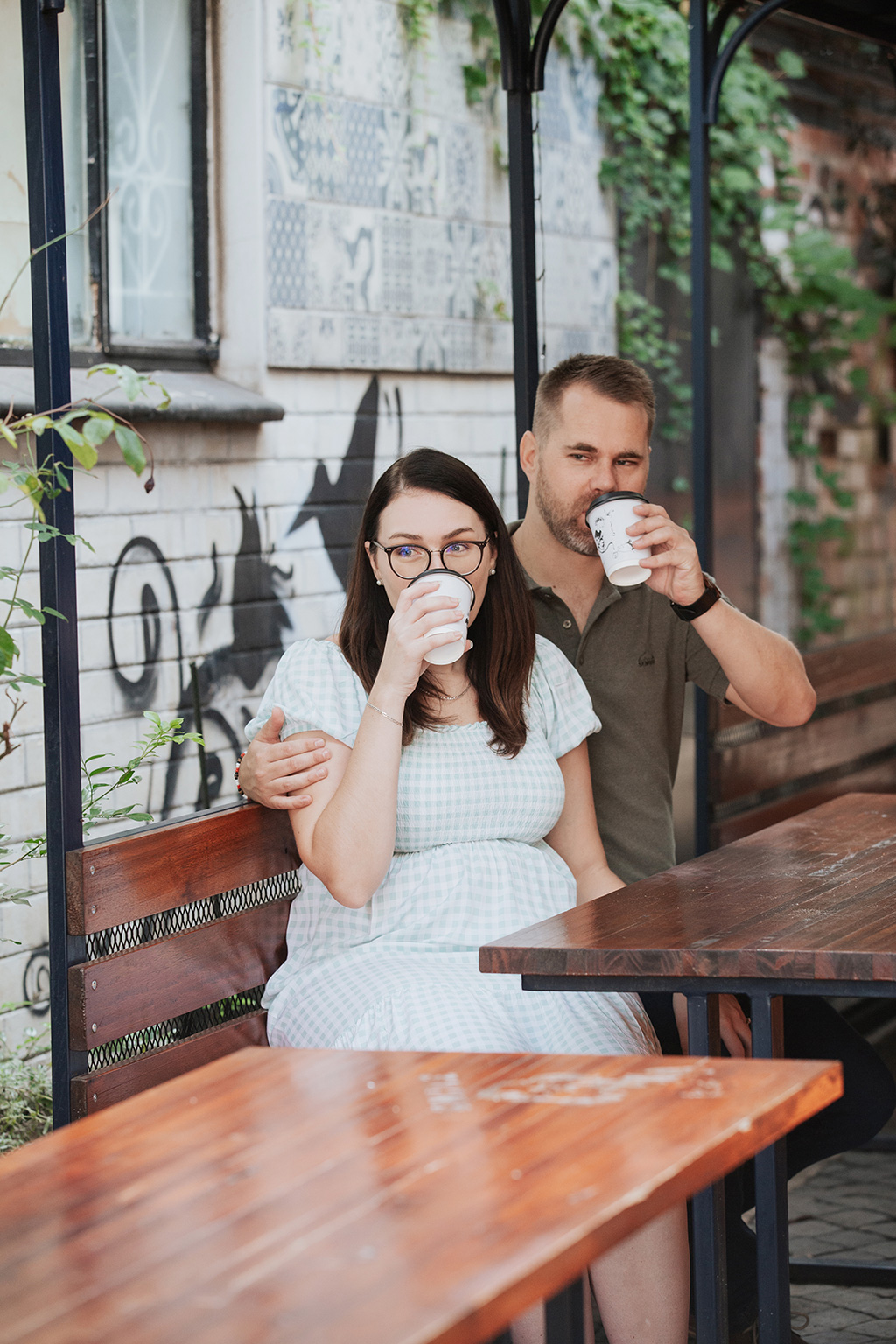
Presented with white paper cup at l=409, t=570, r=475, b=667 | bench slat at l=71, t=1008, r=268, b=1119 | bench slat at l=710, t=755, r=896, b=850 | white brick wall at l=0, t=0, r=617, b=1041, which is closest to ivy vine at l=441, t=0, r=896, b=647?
white brick wall at l=0, t=0, r=617, b=1041

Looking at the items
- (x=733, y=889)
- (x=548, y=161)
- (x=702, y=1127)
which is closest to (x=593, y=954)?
(x=733, y=889)

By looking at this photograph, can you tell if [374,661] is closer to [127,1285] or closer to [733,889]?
[733,889]

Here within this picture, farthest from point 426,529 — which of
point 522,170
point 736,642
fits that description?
point 522,170

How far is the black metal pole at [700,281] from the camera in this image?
3.58 metres

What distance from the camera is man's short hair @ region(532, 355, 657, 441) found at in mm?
2783

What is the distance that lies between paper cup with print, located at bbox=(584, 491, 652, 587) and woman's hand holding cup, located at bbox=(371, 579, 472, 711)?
0.35 meters

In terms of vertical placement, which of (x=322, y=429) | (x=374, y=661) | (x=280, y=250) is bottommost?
(x=374, y=661)

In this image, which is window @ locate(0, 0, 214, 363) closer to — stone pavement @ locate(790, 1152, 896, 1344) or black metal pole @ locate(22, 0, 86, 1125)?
black metal pole @ locate(22, 0, 86, 1125)

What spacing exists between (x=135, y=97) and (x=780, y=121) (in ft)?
9.46

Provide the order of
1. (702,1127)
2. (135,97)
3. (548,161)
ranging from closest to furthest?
(702,1127), (135,97), (548,161)

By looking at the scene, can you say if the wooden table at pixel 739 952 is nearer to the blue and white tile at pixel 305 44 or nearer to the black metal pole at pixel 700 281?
the black metal pole at pixel 700 281

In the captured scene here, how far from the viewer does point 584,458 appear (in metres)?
2.76

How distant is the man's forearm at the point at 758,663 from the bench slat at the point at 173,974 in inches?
32.0

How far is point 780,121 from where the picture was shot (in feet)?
18.9
